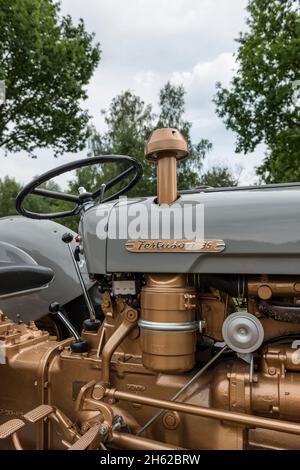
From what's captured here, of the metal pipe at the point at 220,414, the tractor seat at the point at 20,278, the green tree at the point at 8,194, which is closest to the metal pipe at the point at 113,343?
the metal pipe at the point at 220,414

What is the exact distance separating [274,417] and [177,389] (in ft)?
1.00

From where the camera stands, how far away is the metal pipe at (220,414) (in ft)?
3.59

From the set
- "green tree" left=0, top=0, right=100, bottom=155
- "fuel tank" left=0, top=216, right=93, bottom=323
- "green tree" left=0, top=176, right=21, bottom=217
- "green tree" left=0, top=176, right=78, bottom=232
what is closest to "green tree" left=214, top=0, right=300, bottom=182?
"green tree" left=0, top=0, right=100, bottom=155

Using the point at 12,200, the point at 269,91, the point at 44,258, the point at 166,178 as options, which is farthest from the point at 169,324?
the point at 12,200

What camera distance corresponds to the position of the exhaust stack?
49.3 inches

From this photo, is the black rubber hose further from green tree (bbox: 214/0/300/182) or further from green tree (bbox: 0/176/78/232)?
green tree (bbox: 0/176/78/232)

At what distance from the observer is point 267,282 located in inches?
47.2

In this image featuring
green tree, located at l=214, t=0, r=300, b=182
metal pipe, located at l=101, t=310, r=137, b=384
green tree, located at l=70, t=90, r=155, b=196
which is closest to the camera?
metal pipe, located at l=101, t=310, r=137, b=384

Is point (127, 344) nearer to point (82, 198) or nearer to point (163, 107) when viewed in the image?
point (82, 198)

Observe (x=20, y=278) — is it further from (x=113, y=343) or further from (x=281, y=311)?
(x=281, y=311)

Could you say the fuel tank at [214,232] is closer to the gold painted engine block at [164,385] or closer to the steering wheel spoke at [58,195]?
the gold painted engine block at [164,385]

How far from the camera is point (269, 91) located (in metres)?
9.95

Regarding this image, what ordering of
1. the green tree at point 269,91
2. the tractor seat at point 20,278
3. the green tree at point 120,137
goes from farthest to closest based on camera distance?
the green tree at point 120,137 < the green tree at point 269,91 < the tractor seat at point 20,278

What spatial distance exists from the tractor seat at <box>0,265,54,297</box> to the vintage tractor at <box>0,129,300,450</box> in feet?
1.49
